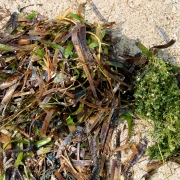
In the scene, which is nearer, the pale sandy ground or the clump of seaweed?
the clump of seaweed

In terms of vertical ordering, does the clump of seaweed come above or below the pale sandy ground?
below

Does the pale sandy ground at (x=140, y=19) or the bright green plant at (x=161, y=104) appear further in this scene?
the pale sandy ground at (x=140, y=19)

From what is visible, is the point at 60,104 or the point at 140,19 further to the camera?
the point at 140,19

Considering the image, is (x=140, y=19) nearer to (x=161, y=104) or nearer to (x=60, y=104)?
(x=161, y=104)

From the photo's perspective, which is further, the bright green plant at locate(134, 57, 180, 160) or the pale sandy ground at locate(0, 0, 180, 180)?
the pale sandy ground at locate(0, 0, 180, 180)

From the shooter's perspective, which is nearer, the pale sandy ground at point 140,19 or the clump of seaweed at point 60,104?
the clump of seaweed at point 60,104

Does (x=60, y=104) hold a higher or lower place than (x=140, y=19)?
lower

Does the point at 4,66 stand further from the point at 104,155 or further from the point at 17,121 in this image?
the point at 104,155

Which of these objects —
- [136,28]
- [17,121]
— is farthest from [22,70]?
[136,28]

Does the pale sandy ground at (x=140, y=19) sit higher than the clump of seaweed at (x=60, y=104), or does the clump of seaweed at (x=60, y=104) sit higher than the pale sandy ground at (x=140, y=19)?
the pale sandy ground at (x=140, y=19)

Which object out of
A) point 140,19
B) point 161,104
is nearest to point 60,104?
point 161,104

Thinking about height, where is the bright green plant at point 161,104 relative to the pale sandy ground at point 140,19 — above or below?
below
